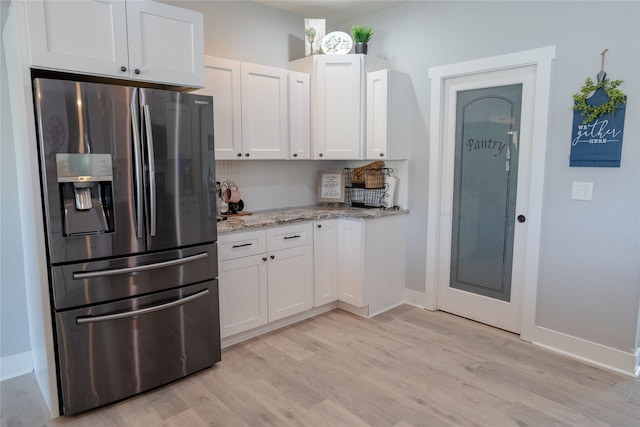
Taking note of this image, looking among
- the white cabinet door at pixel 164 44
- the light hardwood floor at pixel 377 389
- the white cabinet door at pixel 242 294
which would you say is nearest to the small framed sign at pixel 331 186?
the white cabinet door at pixel 242 294

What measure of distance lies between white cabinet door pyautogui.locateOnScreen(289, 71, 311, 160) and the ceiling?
2.06 feet

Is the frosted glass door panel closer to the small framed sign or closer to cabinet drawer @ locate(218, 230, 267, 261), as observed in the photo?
the small framed sign

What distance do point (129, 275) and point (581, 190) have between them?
2.84m

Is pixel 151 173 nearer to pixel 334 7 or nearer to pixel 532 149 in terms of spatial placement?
pixel 334 7

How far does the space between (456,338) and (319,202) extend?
70.5 inches

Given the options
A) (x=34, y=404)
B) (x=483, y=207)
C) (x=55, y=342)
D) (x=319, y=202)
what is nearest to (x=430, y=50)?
(x=483, y=207)

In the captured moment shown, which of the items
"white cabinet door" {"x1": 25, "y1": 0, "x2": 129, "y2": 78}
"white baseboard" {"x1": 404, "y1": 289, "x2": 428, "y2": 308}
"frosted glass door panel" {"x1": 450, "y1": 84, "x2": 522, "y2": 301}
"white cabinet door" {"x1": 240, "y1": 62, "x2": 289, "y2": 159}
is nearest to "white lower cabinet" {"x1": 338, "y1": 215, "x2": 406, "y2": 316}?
"white baseboard" {"x1": 404, "y1": 289, "x2": 428, "y2": 308}

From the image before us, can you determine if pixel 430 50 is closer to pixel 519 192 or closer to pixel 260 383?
pixel 519 192

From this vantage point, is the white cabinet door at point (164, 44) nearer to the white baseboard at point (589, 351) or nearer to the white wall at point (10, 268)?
the white wall at point (10, 268)

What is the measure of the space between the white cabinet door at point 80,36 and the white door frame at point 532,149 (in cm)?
240

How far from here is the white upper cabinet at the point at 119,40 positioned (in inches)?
78.8

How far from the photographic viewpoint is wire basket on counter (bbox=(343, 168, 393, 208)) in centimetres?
383

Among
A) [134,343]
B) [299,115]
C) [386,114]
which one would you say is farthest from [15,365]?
[386,114]

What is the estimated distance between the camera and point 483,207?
132 inches
